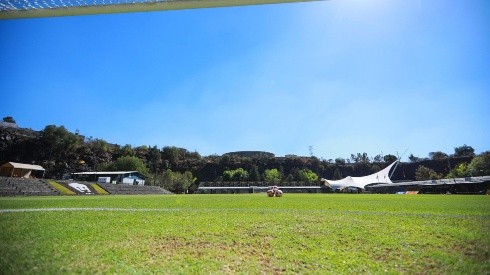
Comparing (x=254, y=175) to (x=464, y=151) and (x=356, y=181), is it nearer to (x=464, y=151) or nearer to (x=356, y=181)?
(x=356, y=181)

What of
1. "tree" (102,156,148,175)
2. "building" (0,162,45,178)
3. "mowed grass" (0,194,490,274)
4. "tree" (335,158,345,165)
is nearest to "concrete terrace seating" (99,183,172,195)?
"building" (0,162,45,178)

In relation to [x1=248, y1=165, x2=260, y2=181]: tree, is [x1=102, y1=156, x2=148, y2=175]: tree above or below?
above

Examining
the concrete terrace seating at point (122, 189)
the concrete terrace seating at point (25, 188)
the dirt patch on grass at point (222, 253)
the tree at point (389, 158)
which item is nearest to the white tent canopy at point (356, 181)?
the concrete terrace seating at point (122, 189)

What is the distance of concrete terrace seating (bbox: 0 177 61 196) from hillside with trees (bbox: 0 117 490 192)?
46.5 m

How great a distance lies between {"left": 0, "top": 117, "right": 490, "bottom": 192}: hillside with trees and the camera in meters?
99.1

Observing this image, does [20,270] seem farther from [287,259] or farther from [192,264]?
[287,259]

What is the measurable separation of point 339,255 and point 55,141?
12257cm

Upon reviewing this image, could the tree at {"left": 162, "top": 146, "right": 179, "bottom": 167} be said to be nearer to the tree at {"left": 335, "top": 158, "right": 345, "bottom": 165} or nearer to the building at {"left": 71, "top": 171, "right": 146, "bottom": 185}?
the building at {"left": 71, "top": 171, "right": 146, "bottom": 185}

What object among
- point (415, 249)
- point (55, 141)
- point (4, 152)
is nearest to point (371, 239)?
point (415, 249)

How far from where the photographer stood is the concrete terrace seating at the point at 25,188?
35972mm

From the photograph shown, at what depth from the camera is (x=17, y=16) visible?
21.3 feet

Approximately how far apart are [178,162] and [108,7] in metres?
147

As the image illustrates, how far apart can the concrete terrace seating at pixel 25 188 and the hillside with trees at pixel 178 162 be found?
46519 mm

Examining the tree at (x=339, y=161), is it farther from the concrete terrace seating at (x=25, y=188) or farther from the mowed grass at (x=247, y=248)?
the mowed grass at (x=247, y=248)
